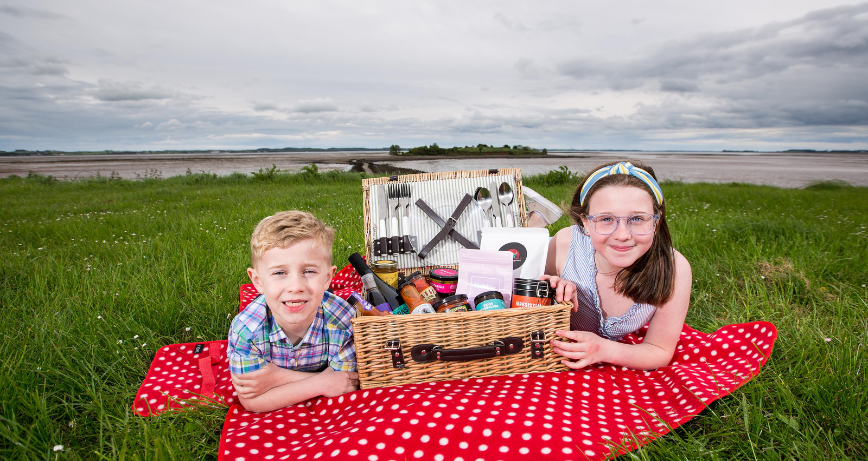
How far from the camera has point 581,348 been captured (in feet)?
7.12

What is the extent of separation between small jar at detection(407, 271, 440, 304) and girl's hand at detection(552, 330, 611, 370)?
2.87 ft

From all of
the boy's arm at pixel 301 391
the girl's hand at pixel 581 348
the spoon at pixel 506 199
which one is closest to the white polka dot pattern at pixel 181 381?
the boy's arm at pixel 301 391

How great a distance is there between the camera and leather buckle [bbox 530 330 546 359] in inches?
85.1

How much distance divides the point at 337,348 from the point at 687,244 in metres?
4.17

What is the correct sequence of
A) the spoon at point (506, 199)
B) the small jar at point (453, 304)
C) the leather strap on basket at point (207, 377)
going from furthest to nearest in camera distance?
the spoon at point (506, 199)
the small jar at point (453, 304)
the leather strap on basket at point (207, 377)

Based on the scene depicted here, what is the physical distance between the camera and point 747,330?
2.46 m

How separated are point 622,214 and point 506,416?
112cm

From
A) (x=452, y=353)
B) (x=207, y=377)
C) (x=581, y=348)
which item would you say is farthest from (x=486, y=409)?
(x=207, y=377)

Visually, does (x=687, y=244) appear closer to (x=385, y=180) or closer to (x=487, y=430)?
(x=385, y=180)

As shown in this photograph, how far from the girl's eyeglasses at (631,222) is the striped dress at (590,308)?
1.69 ft

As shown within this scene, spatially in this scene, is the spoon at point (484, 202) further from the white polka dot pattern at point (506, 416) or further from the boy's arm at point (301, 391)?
the boy's arm at point (301, 391)

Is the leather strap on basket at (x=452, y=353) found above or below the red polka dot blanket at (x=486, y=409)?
above

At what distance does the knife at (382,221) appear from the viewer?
3434 mm

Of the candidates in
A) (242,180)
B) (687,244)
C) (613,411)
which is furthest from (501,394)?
(242,180)
